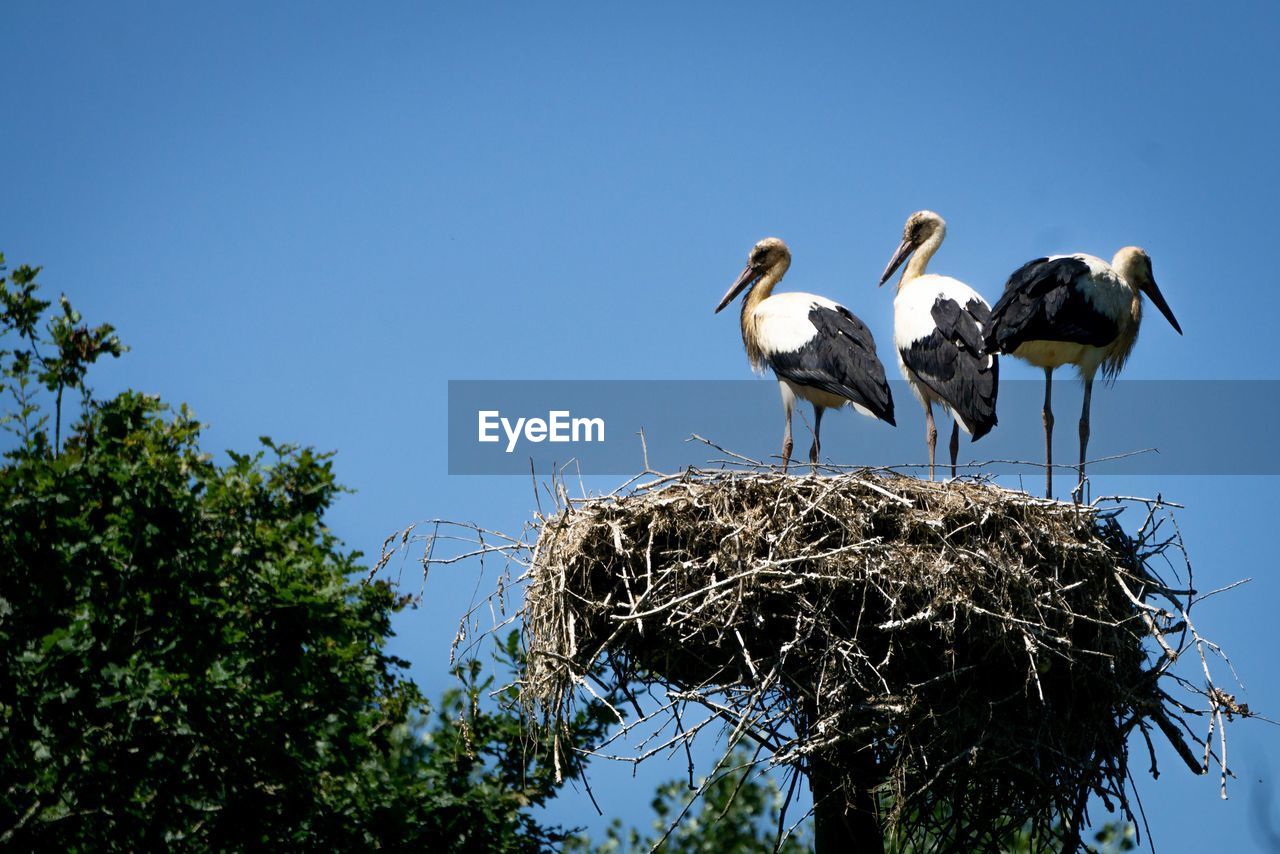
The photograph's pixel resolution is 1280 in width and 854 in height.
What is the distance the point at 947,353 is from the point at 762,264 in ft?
7.50

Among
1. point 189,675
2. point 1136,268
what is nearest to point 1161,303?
point 1136,268

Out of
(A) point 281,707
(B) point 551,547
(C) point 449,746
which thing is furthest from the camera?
(C) point 449,746

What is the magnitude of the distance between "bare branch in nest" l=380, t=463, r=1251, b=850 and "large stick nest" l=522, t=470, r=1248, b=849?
10 millimetres

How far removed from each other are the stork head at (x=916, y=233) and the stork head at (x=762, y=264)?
29.5 inches

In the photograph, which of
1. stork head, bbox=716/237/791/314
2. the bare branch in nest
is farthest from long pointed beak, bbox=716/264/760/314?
the bare branch in nest

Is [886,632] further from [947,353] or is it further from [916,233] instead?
[916,233]

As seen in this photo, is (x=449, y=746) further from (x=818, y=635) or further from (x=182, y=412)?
(x=818, y=635)

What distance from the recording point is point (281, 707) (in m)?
9.66

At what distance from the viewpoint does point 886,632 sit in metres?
7.20

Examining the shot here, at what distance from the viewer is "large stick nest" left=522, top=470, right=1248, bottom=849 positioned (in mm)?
7039

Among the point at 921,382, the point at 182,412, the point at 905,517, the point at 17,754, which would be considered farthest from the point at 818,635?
the point at 182,412

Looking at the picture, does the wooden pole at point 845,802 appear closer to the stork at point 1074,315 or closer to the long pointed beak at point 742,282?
the stork at point 1074,315

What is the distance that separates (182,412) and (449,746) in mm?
Answer: 3381

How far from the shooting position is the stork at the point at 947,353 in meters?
9.48
